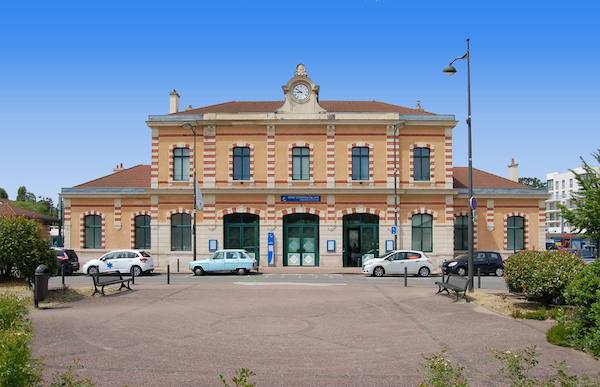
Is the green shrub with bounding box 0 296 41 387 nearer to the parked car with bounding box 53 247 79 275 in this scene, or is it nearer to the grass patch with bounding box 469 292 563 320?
the grass patch with bounding box 469 292 563 320

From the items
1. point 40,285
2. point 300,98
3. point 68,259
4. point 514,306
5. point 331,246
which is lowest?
point 68,259

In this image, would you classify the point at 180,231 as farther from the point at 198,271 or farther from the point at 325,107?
the point at 325,107

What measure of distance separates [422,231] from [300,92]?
1171cm

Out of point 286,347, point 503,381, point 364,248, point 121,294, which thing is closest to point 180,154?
point 364,248

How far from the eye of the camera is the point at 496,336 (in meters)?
11.7

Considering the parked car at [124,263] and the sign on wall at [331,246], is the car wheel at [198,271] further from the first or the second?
the sign on wall at [331,246]

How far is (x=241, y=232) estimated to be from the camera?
118 ft

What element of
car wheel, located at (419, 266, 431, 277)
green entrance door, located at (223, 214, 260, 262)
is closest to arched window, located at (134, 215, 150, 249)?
green entrance door, located at (223, 214, 260, 262)

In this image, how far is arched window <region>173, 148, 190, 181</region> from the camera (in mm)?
36375

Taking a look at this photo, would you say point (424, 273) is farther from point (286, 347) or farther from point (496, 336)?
point (286, 347)

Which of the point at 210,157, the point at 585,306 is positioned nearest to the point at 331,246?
the point at 210,157

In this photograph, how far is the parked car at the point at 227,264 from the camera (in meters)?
30.5

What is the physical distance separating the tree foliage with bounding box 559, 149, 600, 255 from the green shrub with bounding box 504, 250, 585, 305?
2.79ft

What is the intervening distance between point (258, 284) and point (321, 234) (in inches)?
489
